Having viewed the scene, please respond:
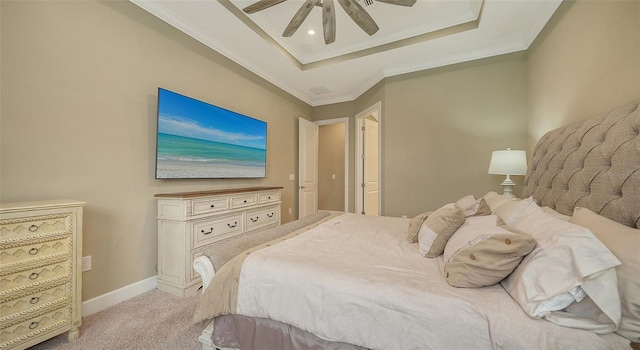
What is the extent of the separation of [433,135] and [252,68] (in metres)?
2.80

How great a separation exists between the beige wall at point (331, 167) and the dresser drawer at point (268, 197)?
8.83 feet

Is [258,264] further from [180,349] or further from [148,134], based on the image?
[148,134]


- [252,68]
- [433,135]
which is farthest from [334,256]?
[252,68]

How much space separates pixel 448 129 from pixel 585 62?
4.96 ft

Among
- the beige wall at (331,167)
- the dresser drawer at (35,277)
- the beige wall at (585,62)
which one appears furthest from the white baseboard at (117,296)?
the beige wall at (331,167)

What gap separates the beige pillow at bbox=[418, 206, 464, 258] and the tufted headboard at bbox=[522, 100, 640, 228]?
23.0 inches

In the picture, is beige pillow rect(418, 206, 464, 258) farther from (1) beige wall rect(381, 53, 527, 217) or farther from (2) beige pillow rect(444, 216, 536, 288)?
(1) beige wall rect(381, 53, 527, 217)

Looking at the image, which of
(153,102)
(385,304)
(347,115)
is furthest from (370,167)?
(385,304)

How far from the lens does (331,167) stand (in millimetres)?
6008

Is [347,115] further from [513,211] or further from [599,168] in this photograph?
[599,168]

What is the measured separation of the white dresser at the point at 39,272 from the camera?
4.17 ft

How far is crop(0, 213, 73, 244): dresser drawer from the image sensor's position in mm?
1268

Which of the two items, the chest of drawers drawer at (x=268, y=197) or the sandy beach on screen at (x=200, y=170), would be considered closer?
the sandy beach on screen at (x=200, y=170)

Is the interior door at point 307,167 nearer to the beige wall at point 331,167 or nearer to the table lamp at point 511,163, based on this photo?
the beige wall at point 331,167
